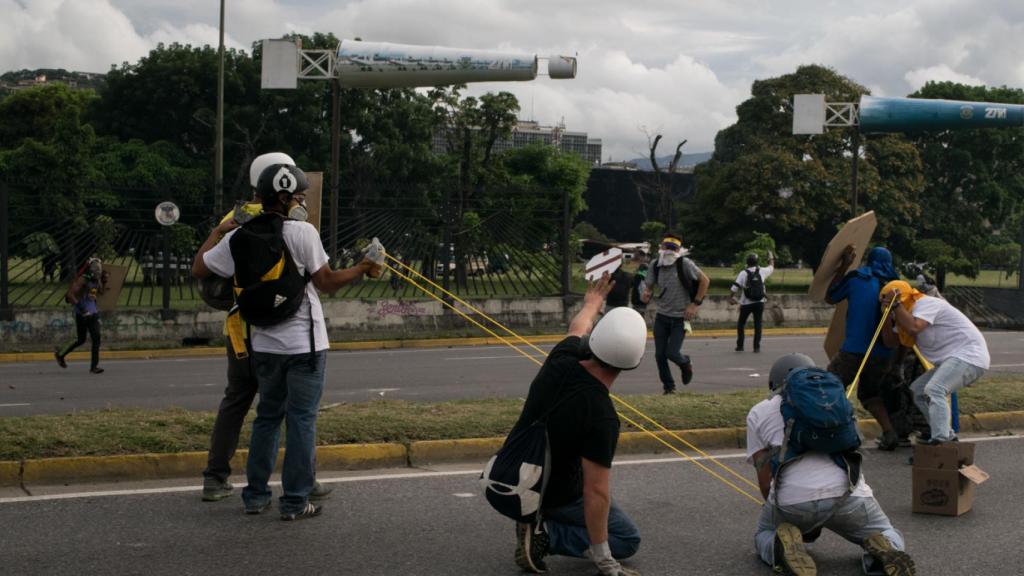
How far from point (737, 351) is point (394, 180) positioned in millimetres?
28545

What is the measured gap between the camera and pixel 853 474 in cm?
536

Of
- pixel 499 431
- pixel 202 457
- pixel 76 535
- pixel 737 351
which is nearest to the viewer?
pixel 76 535

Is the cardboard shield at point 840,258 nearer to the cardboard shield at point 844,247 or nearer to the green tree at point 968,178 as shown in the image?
the cardboard shield at point 844,247

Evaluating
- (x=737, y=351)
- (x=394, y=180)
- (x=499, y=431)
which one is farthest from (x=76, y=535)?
(x=394, y=180)

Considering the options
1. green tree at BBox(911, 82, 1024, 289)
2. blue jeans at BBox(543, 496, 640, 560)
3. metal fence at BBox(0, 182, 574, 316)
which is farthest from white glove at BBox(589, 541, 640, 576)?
green tree at BBox(911, 82, 1024, 289)

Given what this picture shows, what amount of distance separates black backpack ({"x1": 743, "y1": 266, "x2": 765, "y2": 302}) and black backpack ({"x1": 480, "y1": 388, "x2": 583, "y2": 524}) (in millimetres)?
12889

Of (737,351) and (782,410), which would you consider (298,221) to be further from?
(737,351)

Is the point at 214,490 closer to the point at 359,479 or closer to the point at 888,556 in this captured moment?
the point at 359,479

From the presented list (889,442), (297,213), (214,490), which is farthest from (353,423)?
(889,442)

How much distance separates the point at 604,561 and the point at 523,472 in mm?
535

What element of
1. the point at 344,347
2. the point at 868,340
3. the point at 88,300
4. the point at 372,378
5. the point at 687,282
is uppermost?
the point at 687,282

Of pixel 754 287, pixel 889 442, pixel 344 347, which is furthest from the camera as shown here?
pixel 344 347

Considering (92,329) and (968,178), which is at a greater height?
(968,178)

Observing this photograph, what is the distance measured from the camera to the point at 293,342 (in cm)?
600
